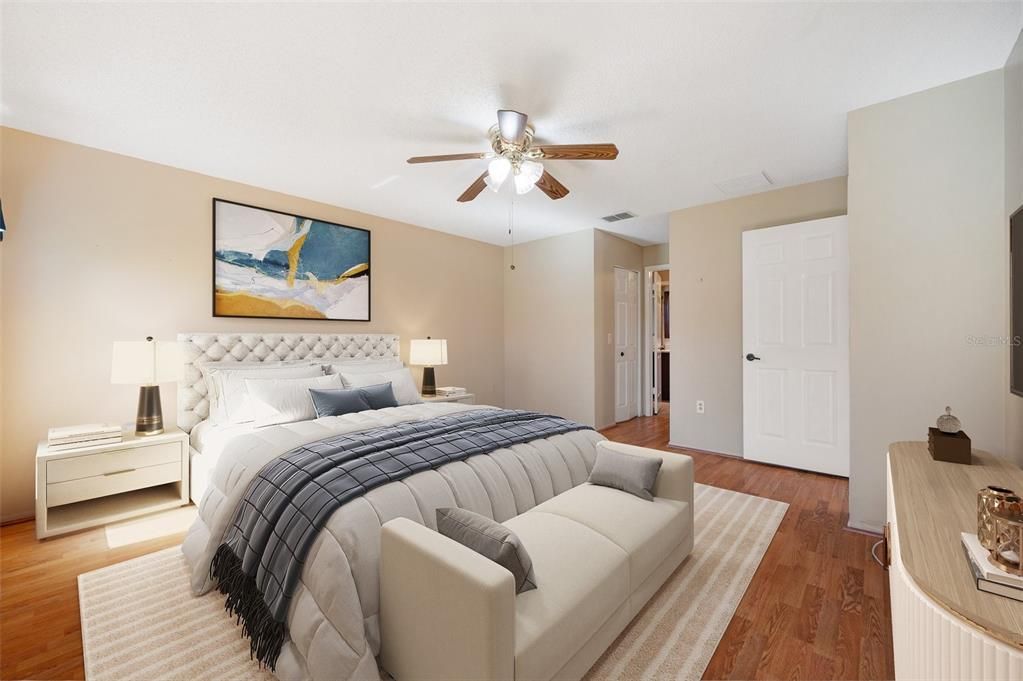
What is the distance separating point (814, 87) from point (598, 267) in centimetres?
302

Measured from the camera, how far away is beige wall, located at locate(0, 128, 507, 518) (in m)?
2.71

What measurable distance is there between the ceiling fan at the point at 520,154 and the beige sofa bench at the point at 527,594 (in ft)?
6.12

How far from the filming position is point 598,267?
524 centimetres

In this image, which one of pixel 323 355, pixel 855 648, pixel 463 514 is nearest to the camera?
pixel 463 514

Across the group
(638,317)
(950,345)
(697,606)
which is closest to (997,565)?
(697,606)

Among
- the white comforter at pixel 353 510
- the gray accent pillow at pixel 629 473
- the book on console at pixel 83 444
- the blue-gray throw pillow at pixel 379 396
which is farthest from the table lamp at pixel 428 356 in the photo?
the gray accent pillow at pixel 629 473

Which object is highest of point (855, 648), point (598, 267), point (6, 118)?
point (6, 118)

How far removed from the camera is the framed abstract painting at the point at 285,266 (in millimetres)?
3551

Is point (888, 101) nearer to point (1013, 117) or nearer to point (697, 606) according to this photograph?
point (1013, 117)

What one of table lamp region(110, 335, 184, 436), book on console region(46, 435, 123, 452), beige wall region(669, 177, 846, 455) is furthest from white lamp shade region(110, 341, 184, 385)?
Answer: beige wall region(669, 177, 846, 455)

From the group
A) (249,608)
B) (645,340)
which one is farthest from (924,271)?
(645,340)

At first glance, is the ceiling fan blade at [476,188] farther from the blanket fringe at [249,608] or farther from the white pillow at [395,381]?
the blanket fringe at [249,608]

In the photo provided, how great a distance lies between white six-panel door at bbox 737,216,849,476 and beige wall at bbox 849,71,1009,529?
3.38 feet

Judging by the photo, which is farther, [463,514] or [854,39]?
[854,39]
